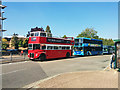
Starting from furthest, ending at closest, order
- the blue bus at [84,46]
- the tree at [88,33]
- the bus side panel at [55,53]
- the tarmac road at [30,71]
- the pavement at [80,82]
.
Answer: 1. the tree at [88,33]
2. the blue bus at [84,46]
3. the bus side panel at [55,53]
4. the tarmac road at [30,71]
5. the pavement at [80,82]

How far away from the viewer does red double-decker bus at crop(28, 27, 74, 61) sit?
1753 cm

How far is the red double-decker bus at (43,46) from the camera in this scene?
17531mm

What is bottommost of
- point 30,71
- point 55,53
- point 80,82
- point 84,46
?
point 30,71

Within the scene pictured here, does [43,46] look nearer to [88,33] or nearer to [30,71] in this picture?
[30,71]

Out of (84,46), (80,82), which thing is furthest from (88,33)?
(80,82)

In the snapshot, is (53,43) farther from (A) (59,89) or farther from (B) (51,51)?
(A) (59,89)

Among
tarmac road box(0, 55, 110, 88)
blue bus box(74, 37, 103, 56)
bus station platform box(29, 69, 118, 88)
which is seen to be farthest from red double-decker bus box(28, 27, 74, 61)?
bus station platform box(29, 69, 118, 88)

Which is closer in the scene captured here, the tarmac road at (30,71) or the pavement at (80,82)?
the pavement at (80,82)

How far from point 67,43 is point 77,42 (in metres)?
6.00

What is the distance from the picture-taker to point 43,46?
1789 cm

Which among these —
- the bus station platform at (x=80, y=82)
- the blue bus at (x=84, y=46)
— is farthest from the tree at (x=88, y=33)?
the bus station platform at (x=80, y=82)

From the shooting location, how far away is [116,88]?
225 inches

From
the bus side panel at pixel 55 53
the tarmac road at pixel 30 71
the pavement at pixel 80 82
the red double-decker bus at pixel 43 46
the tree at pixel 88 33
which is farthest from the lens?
the tree at pixel 88 33

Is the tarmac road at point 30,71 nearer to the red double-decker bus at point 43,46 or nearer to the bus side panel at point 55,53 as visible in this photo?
the red double-decker bus at point 43,46
